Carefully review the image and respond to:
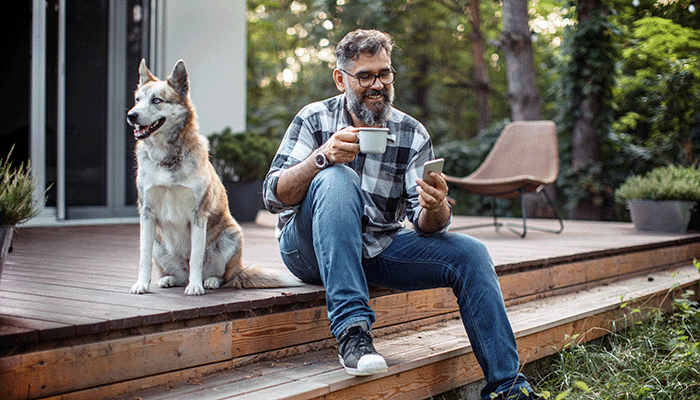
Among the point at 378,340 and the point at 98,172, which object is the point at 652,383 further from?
the point at 98,172

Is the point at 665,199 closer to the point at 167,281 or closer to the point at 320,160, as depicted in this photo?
the point at 320,160

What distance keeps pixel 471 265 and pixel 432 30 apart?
36.0 ft

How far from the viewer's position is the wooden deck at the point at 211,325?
5.09 ft

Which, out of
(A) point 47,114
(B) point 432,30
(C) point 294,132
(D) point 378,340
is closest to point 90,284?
(C) point 294,132

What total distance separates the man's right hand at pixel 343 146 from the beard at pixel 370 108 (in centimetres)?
29

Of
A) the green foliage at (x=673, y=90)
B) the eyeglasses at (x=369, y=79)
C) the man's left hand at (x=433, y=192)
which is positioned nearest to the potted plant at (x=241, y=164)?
the eyeglasses at (x=369, y=79)

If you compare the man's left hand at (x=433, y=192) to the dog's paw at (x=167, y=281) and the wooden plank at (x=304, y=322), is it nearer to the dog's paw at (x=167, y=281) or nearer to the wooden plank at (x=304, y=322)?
the wooden plank at (x=304, y=322)

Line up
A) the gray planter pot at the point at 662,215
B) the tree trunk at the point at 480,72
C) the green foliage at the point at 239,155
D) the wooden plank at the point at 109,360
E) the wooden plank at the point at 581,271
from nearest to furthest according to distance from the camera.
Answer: the wooden plank at the point at 109,360
the wooden plank at the point at 581,271
the gray planter pot at the point at 662,215
the green foliage at the point at 239,155
the tree trunk at the point at 480,72

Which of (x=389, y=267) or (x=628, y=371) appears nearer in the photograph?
(x=389, y=267)

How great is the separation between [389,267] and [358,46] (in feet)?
2.70

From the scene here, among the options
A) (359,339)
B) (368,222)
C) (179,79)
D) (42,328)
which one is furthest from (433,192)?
(42,328)

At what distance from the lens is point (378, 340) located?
2359 millimetres

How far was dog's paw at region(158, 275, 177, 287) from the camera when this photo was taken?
225 cm

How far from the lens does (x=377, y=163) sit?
226 cm
